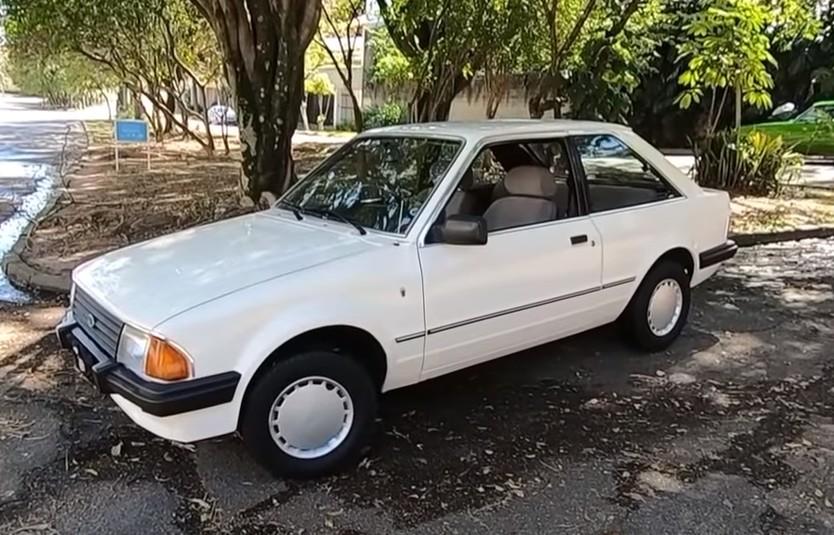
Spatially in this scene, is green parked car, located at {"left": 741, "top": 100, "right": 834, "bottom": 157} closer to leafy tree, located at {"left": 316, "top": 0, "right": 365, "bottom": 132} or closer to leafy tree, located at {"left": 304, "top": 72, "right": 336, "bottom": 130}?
leafy tree, located at {"left": 316, "top": 0, "right": 365, "bottom": 132}

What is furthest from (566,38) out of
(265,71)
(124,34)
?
(124,34)

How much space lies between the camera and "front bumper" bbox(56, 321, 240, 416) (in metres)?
3.08

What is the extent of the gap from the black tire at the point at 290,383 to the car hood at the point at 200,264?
419 mm

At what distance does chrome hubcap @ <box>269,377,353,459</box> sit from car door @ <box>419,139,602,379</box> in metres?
0.54

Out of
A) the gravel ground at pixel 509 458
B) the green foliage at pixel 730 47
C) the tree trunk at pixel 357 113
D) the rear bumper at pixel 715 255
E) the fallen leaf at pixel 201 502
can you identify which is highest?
the green foliage at pixel 730 47

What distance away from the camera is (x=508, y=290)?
4109 mm

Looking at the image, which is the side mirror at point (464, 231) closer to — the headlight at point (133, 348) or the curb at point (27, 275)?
the headlight at point (133, 348)

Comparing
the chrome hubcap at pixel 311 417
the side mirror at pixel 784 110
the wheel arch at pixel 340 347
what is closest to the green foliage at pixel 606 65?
the wheel arch at pixel 340 347

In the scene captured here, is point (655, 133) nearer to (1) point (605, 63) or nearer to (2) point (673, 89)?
(2) point (673, 89)

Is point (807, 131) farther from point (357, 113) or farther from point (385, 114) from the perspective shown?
point (385, 114)

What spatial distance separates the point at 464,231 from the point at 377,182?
862 millimetres

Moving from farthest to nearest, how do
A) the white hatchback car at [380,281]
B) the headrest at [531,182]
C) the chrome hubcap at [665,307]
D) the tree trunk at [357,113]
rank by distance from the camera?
the tree trunk at [357,113]
the chrome hubcap at [665,307]
the headrest at [531,182]
the white hatchback car at [380,281]

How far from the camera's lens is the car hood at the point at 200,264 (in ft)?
10.8

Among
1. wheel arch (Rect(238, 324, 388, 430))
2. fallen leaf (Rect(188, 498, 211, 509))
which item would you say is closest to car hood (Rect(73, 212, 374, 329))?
wheel arch (Rect(238, 324, 388, 430))
